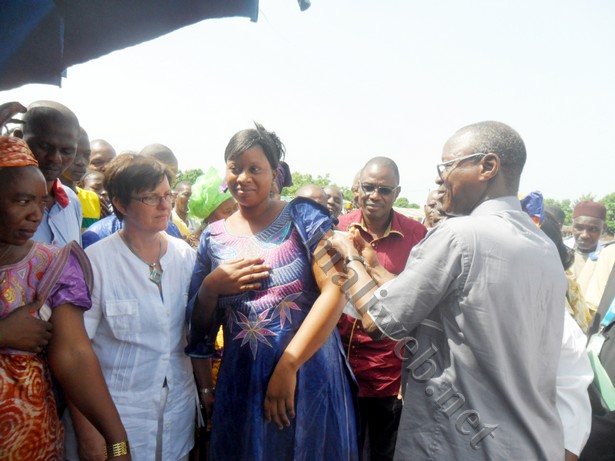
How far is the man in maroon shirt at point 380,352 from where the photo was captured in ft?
9.66

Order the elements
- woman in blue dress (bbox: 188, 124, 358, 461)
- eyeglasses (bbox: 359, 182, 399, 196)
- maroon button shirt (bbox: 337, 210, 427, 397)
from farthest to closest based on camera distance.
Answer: eyeglasses (bbox: 359, 182, 399, 196) → maroon button shirt (bbox: 337, 210, 427, 397) → woman in blue dress (bbox: 188, 124, 358, 461)

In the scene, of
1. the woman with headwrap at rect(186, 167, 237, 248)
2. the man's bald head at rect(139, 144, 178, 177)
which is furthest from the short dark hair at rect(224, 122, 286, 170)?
the man's bald head at rect(139, 144, 178, 177)

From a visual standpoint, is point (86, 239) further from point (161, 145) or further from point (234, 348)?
point (161, 145)

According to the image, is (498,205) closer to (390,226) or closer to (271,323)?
(271,323)

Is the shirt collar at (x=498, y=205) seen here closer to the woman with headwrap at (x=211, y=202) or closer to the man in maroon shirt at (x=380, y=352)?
the man in maroon shirt at (x=380, y=352)

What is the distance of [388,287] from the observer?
5.55 feet

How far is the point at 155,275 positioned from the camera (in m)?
2.01

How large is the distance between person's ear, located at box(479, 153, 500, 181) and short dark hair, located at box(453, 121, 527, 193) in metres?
0.02

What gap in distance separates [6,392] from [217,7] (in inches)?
67.9

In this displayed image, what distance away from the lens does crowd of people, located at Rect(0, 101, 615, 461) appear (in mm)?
1529

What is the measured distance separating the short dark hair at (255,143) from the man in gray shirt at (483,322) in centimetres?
85

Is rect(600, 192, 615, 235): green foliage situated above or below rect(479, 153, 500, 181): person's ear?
below

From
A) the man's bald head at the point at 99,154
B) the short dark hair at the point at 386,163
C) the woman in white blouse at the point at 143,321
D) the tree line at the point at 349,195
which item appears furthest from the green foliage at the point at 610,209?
the woman in white blouse at the point at 143,321

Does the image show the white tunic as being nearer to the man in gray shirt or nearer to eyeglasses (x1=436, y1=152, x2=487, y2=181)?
the man in gray shirt
